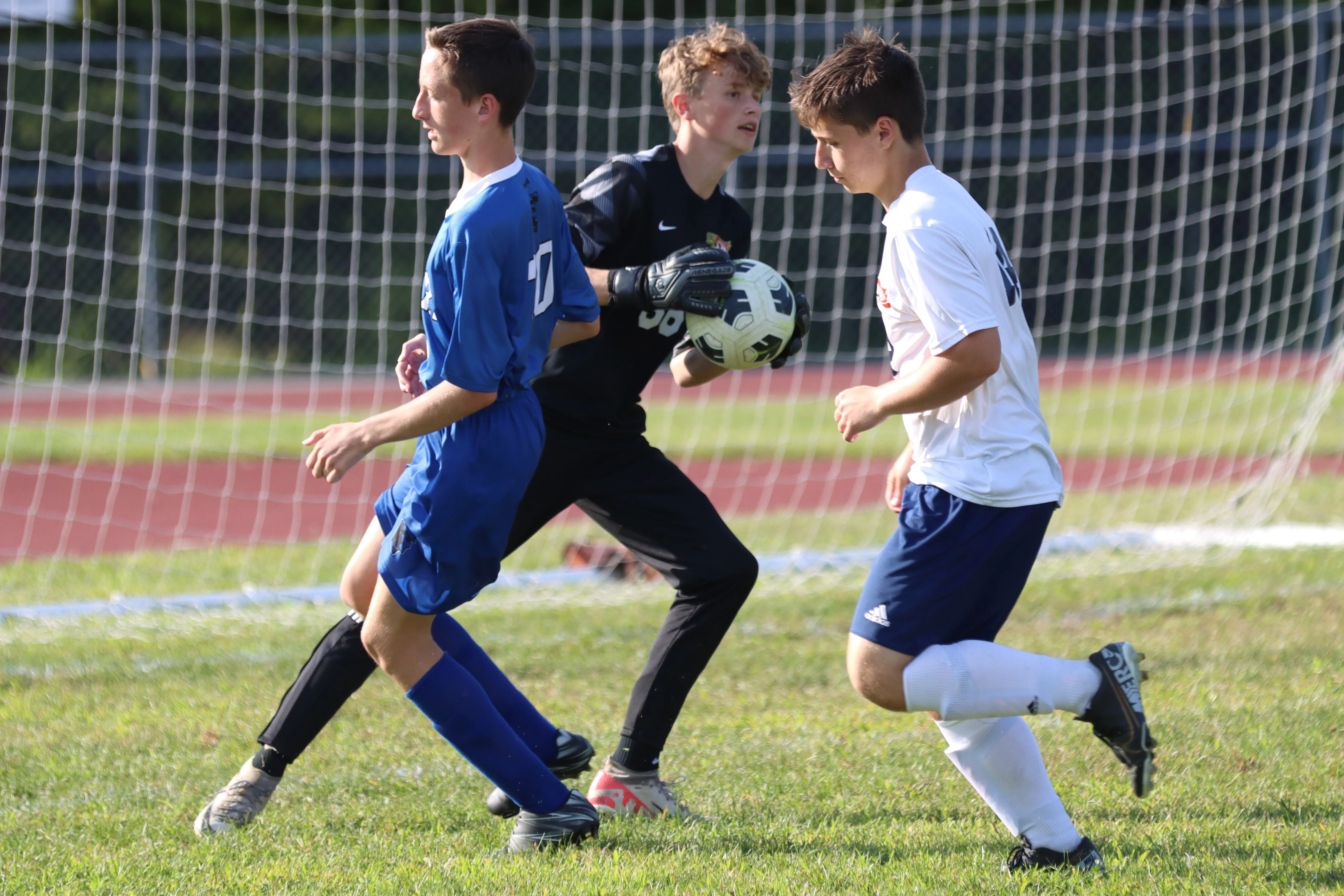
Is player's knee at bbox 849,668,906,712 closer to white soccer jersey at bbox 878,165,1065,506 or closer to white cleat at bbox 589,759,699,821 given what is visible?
white soccer jersey at bbox 878,165,1065,506

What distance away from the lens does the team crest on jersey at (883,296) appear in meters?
2.92


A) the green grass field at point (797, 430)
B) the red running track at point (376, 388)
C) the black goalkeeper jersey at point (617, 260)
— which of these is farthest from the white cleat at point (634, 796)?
the red running track at point (376, 388)

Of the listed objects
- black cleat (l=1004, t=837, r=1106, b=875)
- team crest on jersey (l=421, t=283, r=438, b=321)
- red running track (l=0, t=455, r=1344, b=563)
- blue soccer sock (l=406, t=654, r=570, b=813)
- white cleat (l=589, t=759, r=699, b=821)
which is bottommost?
red running track (l=0, t=455, r=1344, b=563)

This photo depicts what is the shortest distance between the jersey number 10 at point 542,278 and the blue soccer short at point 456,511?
0.22 metres

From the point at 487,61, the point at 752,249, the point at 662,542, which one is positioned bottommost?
the point at 662,542

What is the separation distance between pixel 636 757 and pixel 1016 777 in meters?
1.04

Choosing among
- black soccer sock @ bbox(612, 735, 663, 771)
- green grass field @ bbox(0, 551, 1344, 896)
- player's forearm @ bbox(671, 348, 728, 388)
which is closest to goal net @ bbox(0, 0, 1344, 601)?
green grass field @ bbox(0, 551, 1344, 896)

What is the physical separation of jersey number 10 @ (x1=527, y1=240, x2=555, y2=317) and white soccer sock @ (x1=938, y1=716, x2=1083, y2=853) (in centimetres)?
123

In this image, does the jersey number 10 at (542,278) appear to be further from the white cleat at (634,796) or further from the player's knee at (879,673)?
the white cleat at (634,796)

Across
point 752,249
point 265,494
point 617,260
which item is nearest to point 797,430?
point 752,249

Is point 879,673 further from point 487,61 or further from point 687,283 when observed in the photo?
point 487,61

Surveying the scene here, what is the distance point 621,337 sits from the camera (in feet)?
12.1

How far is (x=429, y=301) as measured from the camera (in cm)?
292

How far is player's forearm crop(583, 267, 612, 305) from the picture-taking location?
135 inches
